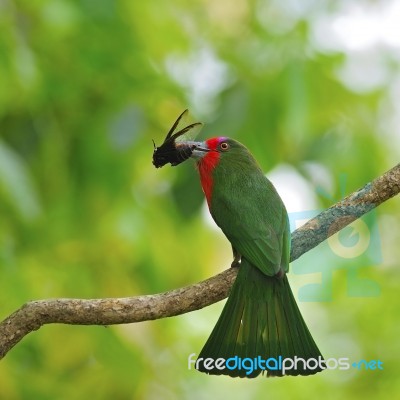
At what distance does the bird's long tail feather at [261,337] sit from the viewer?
1269mm

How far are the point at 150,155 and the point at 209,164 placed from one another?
6.86 feet

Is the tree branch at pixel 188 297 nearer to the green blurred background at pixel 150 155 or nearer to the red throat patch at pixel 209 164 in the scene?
the red throat patch at pixel 209 164

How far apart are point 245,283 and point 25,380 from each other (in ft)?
7.06

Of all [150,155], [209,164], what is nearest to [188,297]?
[209,164]

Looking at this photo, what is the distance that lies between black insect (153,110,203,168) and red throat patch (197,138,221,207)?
1.8 inches

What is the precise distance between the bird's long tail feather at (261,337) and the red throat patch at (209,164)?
0.82ft

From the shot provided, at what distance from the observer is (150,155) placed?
3.78m

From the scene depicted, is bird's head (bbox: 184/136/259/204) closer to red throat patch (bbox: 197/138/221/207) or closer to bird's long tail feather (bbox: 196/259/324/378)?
red throat patch (bbox: 197/138/221/207)

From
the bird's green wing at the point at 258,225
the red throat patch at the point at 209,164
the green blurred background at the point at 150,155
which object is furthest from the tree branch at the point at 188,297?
the green blurred background at the point at 150,155

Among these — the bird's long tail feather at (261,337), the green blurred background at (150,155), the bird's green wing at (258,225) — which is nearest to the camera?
the bird's long tail feather at (261,337)

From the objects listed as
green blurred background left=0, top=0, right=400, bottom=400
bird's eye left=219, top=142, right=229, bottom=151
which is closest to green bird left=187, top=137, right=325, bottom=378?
bird's eye left=219, top=142, right=229, bottom=151

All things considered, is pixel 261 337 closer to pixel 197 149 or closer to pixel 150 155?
pixel 197 149

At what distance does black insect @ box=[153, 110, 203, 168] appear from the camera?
1.65 meters

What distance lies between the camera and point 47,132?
382 centimetres
